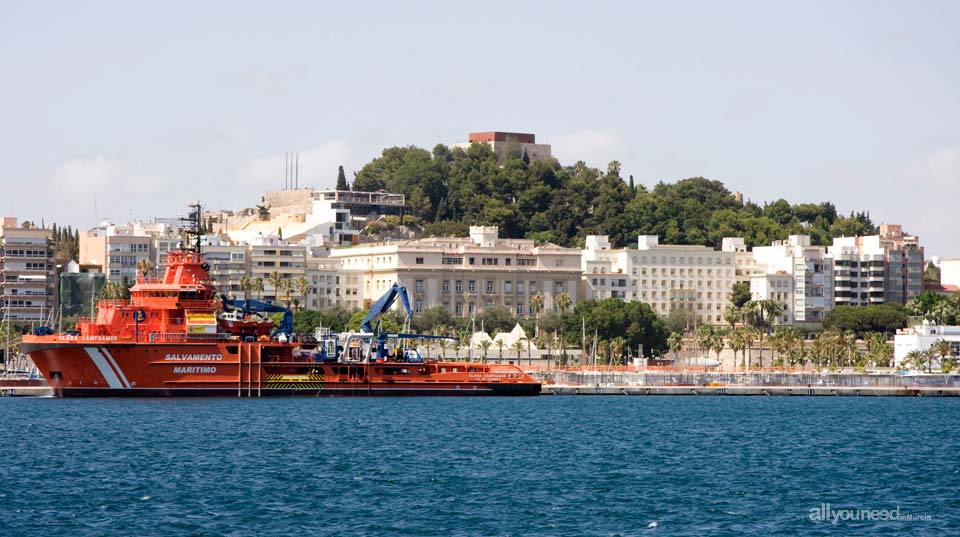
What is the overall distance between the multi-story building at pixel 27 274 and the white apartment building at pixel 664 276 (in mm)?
50849

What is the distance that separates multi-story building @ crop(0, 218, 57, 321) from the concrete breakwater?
5644 cm

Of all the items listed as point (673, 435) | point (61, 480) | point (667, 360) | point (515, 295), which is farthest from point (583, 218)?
point (61, 480)

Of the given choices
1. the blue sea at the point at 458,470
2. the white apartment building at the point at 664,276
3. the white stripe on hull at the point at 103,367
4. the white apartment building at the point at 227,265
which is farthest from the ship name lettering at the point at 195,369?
the white apartment building at the point at 664,276

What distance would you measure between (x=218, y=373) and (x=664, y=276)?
302 feet

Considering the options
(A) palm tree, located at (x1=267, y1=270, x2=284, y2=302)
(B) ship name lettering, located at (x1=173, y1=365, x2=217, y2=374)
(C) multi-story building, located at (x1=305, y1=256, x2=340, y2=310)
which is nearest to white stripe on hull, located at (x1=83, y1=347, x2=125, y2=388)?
(B) ship name lettering, located at (x1=173, y1=365, x2=217, y2=374)

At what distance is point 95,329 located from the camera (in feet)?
292

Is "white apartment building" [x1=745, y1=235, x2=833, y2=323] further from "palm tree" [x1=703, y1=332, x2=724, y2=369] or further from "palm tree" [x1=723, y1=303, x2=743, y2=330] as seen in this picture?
"palm tree" [x1=703, y1=332, x2=724, y2=369]

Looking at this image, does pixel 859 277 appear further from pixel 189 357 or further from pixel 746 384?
pixel 189 357

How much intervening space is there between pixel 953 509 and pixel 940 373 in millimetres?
71619

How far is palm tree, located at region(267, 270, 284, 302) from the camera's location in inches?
6019

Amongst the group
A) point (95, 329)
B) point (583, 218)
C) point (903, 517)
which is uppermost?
point (583, 218)

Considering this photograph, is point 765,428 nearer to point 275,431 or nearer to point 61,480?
point 275,431

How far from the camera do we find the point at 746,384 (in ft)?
379

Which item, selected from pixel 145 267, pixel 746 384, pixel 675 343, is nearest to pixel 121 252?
pixel 145 267
